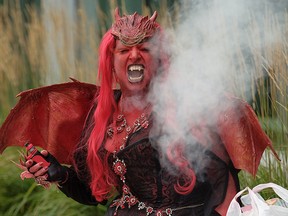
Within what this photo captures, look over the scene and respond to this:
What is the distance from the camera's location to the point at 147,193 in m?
3.22

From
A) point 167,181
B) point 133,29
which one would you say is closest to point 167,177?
point 167,181

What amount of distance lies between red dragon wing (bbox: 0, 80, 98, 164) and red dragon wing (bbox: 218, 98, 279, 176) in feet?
2.60

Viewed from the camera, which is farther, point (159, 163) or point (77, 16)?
point (77, 16)

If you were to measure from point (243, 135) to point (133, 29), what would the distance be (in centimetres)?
64

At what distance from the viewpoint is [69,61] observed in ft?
20.4

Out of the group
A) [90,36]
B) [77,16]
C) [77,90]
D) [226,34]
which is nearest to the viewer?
[77,90]

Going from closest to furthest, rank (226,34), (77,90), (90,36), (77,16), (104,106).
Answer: (104,106)
(77,90)
(226,34)
(90,36)
(77,16)

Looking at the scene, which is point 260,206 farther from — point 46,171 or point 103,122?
point 46,171

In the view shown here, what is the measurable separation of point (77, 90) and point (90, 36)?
2.69 meters

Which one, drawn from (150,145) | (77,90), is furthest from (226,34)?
(150,145)

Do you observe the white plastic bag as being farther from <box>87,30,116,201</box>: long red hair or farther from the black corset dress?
<box>87,30,116,201</box>: long red hair

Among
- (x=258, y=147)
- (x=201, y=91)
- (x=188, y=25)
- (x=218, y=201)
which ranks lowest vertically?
(x=218, y=201)

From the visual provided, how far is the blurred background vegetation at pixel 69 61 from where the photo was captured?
185 inches

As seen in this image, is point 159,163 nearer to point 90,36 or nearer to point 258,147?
point 258,147
